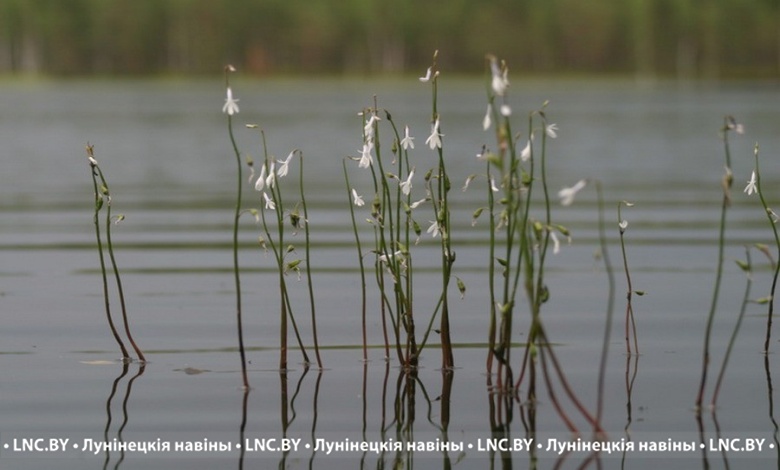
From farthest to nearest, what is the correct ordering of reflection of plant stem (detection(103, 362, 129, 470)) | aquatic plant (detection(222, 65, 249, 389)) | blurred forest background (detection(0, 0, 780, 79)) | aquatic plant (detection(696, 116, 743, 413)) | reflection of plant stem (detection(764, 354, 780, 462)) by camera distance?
blurred forest background (detection(0, 0, 780, 79)) < aquatic plant (detection(222, 65, 249, 389)) < reflection of plant stem (detection(764, 354, 780, 462)) < reflection of plant stem (detection(103, 362, 129, 470)) < aquatic plant (detection(696, 116, 743, 413))

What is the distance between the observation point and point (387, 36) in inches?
5763

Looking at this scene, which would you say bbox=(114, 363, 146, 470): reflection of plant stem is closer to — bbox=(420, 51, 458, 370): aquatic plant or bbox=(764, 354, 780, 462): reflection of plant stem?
bbox=(420, 51, 458, 370): aquatic plant

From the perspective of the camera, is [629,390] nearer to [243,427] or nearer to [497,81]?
[243,427]

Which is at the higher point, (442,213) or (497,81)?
(497,81)

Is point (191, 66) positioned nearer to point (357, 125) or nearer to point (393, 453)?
point (357, 125)

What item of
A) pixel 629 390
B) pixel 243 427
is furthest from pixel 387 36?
pixel 243 427

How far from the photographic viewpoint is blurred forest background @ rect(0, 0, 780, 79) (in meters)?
146

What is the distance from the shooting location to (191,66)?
494ft

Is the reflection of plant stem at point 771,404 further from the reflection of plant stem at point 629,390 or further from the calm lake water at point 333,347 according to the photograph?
the reflection of plant stem at point 629,390

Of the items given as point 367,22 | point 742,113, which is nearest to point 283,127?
point 742,113

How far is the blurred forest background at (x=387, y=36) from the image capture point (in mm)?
145500

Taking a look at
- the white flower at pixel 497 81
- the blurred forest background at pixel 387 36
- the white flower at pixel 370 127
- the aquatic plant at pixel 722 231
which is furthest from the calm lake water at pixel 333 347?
the blurred forest background at pixel 387 36

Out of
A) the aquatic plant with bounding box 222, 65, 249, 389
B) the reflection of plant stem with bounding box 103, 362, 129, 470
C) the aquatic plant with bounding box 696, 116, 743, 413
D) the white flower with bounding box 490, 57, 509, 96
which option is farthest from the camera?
the aquatic plant with bounding box 222, 65, 249, 389

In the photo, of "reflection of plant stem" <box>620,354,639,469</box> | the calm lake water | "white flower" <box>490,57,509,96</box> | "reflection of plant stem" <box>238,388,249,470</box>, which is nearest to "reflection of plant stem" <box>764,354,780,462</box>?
the calm lake water
